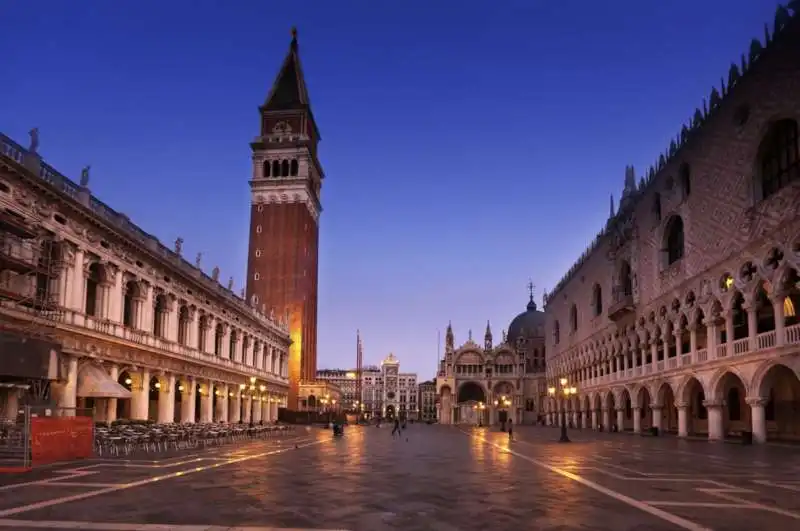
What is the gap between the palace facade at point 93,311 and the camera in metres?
30.0

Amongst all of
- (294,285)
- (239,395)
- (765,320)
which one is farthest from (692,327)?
(294,285)

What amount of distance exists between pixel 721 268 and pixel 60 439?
34.2 m

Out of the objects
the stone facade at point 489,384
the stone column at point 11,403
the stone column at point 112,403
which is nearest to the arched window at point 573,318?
the stone facade at point 489,384

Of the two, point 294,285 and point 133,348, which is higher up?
point 294,285

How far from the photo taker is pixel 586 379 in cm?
7631

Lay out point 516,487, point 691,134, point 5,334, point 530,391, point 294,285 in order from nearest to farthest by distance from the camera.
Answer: point 516,487, point 5,334, point 691,134, point 294,285, point 530,391

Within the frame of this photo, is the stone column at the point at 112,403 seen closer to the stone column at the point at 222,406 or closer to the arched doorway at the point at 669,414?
the stone column at the point at 222,406

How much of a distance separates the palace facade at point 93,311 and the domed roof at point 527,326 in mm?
86083

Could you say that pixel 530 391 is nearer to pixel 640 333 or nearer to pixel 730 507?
pixel 640 333

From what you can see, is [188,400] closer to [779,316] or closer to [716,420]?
[716,420]

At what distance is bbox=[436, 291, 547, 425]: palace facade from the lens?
124 metres

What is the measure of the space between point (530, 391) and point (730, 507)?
377 ft

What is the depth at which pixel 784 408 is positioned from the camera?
43250 millimetres

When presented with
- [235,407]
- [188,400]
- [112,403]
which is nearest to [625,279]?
[235,407]
